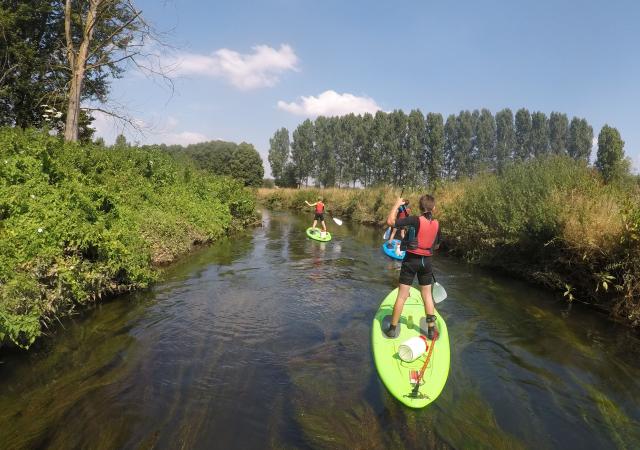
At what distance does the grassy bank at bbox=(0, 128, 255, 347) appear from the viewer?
560 centimetres

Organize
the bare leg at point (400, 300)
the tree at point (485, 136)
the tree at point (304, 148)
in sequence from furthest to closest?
the tree at point (304, 148) < the tree at point (485, 136) < the bare leg at point (400, 300)

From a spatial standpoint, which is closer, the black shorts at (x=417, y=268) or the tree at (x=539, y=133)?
the black shorts at (x=417, y=268)

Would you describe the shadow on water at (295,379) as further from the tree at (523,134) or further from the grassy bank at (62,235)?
the tree at (523,134)

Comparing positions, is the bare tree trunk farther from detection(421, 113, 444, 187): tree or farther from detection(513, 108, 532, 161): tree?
detection(513, 108, 532, 161): tree

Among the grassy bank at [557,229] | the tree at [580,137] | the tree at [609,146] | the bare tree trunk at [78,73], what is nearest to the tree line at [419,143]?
the tree at [580,137]

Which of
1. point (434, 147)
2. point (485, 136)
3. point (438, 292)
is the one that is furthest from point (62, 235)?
point (485, 136)

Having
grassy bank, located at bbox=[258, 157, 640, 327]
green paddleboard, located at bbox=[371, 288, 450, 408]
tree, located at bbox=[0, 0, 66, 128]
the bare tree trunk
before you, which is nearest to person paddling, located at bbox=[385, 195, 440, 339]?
green paddleboard, located at bbox=[371, 288, 450, 408]

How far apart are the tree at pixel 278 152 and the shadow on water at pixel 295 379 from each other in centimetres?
6430

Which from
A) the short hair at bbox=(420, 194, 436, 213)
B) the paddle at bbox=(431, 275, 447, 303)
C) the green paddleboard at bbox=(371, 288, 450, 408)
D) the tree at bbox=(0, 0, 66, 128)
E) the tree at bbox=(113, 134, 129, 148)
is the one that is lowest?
the green paddleboard at bbox=(371, 288, 450, 408)

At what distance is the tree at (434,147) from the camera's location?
55.3 metres

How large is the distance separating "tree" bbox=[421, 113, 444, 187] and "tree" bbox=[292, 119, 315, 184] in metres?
18.8

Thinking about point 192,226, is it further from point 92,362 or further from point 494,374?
point 494,374

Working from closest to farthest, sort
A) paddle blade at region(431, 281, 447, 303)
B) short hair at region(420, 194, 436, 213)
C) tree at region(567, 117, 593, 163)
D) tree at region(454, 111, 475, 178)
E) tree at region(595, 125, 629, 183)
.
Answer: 1. short hair at region(420, 194, 436, 213)
2. paddle blade at region(431, 281, 447, 303)
3. tree at region(595, 125, 629, 183)
4. tree at region(567, 117, 593, 163)
5. tree at region(454, 111, 475, 178)

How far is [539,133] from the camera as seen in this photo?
60250mm
